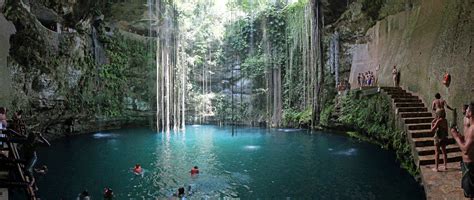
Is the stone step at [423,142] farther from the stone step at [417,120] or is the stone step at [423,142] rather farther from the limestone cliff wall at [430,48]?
the stone step at [417,120]

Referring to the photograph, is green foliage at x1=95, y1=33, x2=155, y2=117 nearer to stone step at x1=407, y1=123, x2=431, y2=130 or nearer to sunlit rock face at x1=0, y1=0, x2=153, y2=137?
sunlit rock face at x1=0, y1=0, x2=153, y2=137

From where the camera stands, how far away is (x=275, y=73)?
1164 inches

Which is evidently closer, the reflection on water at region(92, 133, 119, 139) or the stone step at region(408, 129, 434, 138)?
the stone step at region(408, 129, 434, 138)

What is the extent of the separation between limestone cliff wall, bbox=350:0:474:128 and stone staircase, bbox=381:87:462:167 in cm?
40

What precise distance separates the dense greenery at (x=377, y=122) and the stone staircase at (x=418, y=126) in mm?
462

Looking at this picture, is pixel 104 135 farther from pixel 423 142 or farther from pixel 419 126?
pixel 423 142

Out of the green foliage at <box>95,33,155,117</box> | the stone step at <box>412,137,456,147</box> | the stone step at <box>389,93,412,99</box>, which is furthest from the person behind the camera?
the green foliage at <box>95,33,155,117</box>

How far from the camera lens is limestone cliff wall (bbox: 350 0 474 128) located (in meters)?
9.70

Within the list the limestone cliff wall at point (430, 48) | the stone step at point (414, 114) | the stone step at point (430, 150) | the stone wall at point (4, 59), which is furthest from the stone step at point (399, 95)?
the stone wall at point (4, 59)

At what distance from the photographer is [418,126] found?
36.4 feet

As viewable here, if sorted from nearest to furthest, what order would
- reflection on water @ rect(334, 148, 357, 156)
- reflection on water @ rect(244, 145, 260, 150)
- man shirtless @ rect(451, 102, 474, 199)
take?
1. man shirtless @ rect(451, 102, 474, 199)
2. reflection on water @ rect(334, 148, 357, 156)
3. reflection on water @ rect(244, 145, 260, 150)

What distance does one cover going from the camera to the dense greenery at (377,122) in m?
→ 11.6

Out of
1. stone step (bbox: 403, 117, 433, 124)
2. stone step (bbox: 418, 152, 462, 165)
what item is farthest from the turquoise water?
stone step (bbox: 403, 117, 433, 124)

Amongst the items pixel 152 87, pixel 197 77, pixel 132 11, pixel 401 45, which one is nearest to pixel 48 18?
pixel 132 11
